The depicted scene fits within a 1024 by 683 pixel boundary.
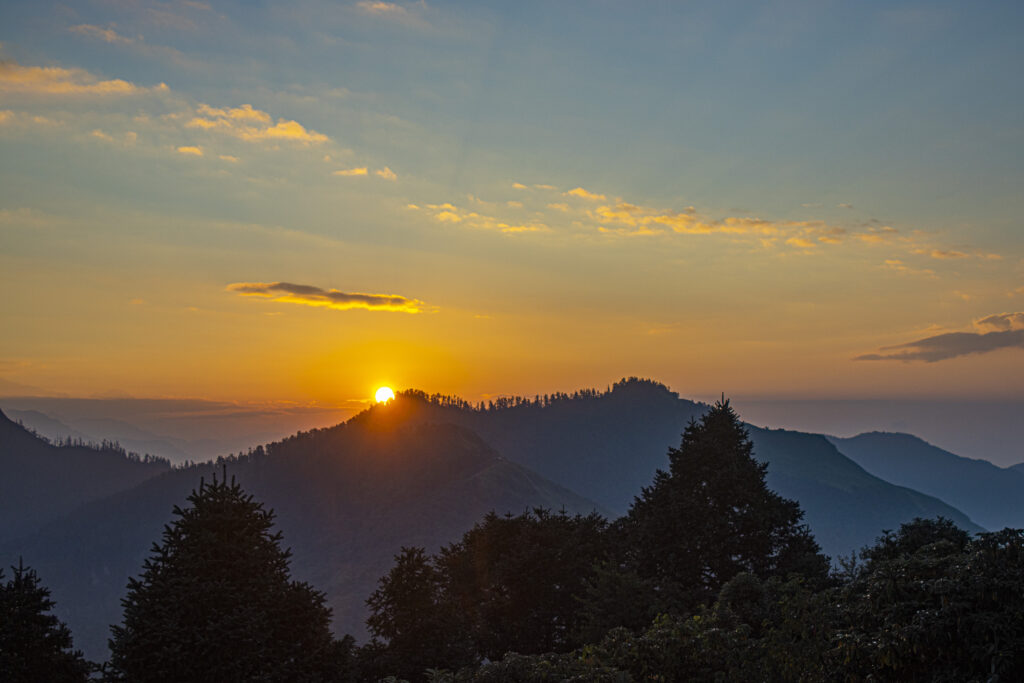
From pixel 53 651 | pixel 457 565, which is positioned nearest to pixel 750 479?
pixel 457 565

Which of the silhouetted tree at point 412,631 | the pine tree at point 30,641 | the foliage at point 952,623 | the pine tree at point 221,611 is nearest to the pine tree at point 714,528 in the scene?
the silhouetted tree at point 412,631

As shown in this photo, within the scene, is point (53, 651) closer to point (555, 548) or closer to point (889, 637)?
point (889, 637)

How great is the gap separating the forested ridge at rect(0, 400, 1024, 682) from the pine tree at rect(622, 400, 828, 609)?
0.12 meters

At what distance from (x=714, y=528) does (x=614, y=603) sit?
10.3 meters

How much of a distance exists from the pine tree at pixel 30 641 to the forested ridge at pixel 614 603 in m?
0.06

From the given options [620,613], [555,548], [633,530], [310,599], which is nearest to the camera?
[310,599]

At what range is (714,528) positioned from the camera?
42.9m

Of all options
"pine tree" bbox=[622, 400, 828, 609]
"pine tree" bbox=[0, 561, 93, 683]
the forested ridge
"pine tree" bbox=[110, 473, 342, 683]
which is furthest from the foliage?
"pine tree" bbox=[622, 400, 828, 609]

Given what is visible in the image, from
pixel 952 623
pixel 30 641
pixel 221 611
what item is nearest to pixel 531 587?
Answer: pixel 221 611

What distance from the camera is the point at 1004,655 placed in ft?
39.3

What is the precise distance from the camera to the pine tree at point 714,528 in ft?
141

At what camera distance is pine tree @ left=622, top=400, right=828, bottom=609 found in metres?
43.0

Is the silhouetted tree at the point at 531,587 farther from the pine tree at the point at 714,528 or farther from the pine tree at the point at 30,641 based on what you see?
the pine tree at the point at 30,641

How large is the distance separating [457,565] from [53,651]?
34.9 meters
